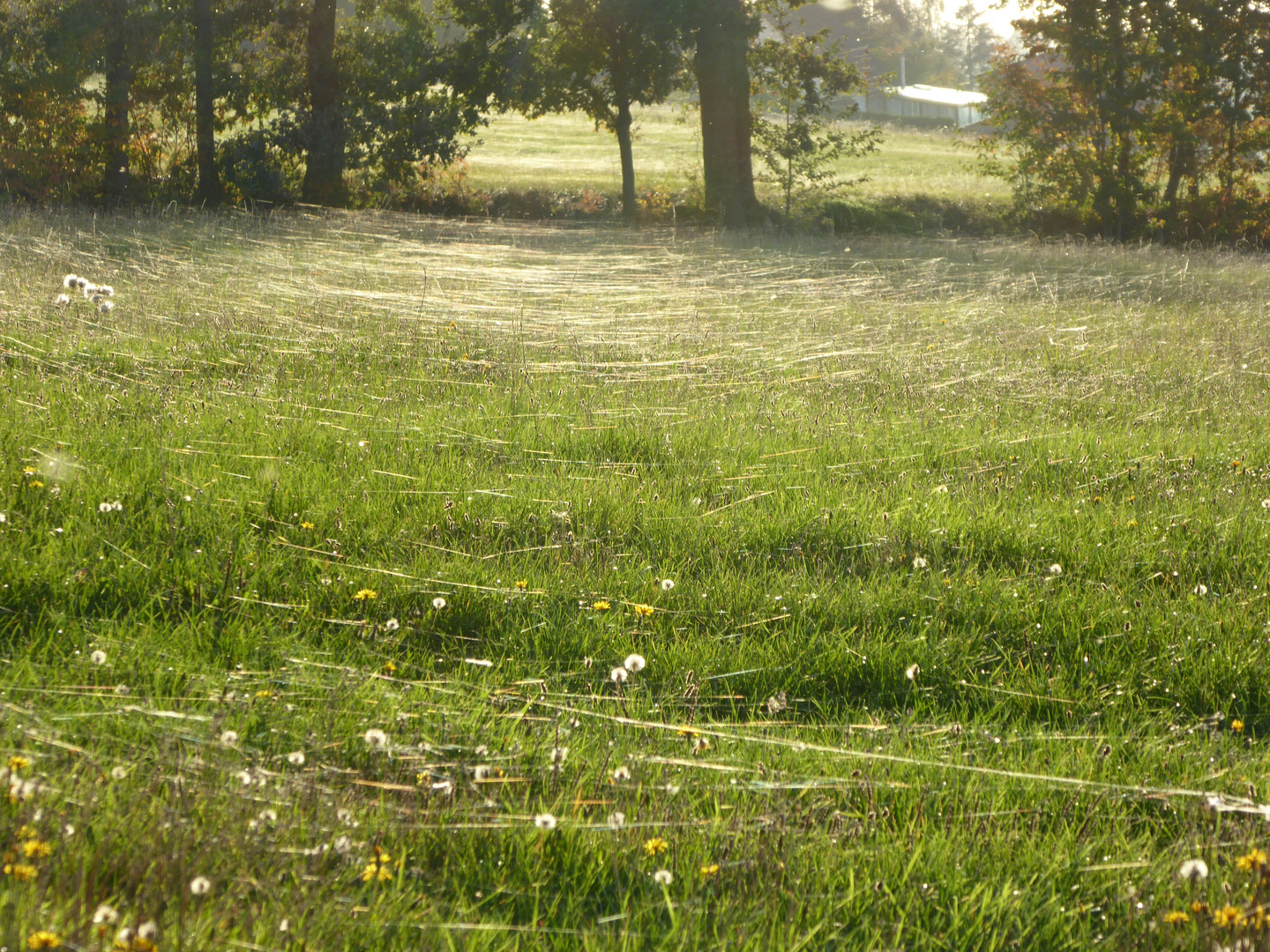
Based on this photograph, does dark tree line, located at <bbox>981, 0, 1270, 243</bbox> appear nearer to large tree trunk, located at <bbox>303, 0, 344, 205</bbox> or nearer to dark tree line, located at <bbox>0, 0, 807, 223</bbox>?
dark tree line, located at <bbox>0, 0, 807, 223</bbox>

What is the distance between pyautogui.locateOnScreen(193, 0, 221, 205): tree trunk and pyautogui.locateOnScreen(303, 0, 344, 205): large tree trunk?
6.39 feet

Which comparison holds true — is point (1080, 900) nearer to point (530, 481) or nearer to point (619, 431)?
point (530, 481)

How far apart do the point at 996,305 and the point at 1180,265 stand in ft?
26.0

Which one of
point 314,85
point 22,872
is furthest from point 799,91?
point 22,872

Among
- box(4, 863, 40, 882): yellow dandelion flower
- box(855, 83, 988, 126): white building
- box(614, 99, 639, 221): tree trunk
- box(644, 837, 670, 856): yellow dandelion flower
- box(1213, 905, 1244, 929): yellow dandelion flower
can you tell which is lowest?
box(1213, 905, 1244, 929): yellow dandelion flower

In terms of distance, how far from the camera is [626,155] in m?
26.1

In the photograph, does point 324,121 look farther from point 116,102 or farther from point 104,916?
point 104,916

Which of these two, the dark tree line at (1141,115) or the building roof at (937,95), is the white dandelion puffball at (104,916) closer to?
the dark tree line at (1141,115)

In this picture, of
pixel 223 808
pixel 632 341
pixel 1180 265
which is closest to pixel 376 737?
pixel 223 808

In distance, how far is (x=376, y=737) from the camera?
2266 mm

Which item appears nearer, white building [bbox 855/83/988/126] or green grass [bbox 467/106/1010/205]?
green grass [bbox 467/106/1010/205]

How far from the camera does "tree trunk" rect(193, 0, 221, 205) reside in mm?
20375

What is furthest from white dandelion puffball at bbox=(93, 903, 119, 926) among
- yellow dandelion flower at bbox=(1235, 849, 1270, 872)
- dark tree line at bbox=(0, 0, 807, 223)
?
dark tree line at bbox=(0, 0, 807, 223)

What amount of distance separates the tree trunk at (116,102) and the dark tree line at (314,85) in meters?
0.03
